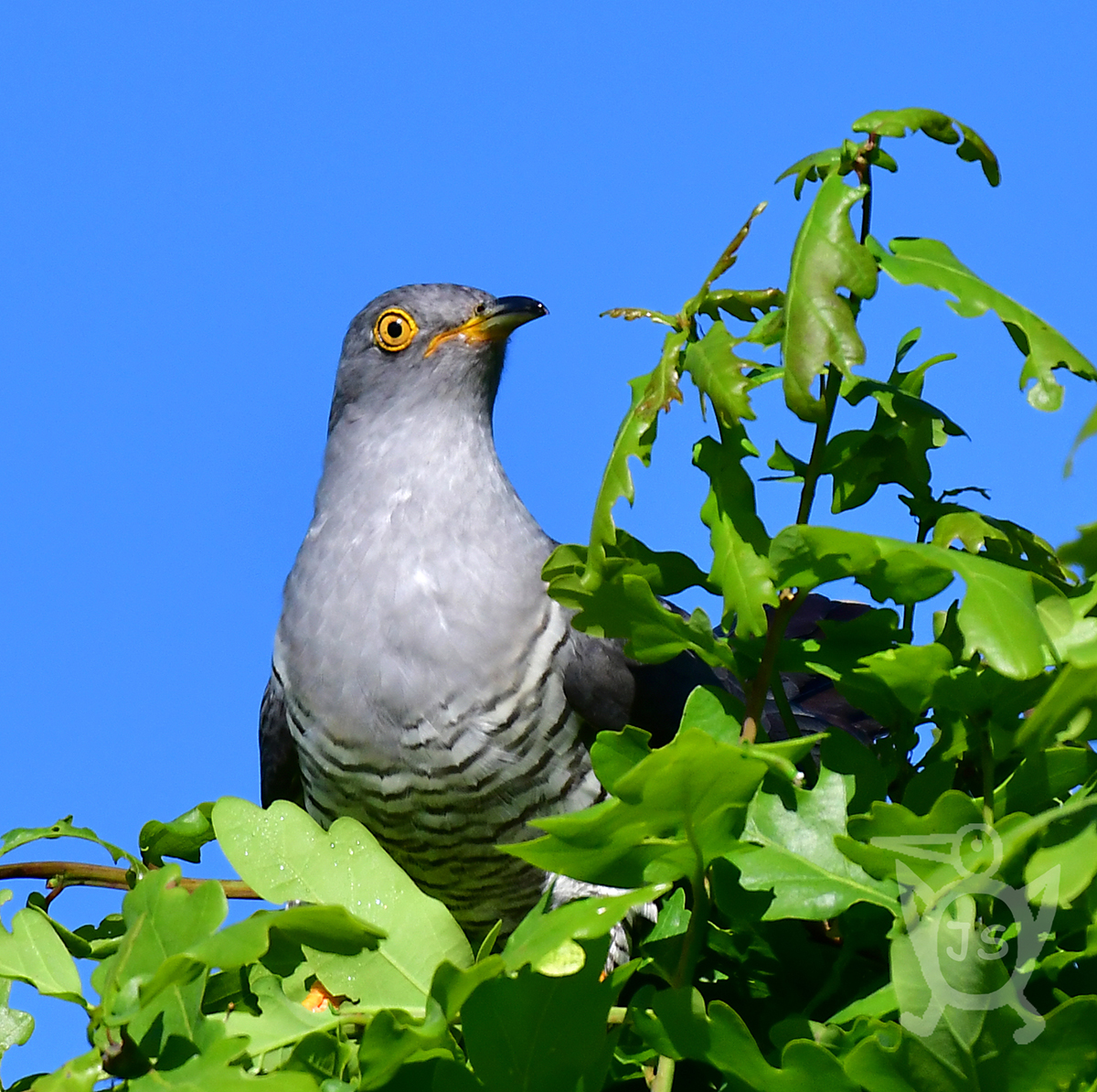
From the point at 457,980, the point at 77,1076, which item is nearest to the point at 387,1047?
the point at 457,980

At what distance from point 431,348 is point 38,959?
6.97 feet

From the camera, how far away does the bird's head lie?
2928 millimetres

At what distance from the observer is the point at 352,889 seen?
1.09 m

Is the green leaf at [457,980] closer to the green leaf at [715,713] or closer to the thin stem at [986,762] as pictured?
the green leaf at [715,713]

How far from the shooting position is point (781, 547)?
95cm

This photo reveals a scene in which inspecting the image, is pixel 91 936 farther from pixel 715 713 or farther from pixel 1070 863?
pixel 1070 863

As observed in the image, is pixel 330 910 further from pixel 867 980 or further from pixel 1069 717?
pixel 1069 717

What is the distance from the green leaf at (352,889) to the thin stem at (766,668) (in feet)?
0.97

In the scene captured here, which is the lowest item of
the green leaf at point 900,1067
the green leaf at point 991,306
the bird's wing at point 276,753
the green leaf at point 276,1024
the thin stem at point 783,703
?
the green leaf at point 900,1067

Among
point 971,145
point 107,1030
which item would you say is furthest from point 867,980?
point 971,145

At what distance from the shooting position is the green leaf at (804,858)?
94 cm

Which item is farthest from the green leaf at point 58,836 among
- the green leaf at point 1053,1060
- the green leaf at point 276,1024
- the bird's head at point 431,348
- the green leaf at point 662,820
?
the bird's head at point 431,348

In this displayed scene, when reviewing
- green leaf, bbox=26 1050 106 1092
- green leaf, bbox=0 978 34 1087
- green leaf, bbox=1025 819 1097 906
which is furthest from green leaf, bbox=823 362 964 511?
green leaf, bbox=0 978 34 1087

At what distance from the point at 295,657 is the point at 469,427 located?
687 mm
